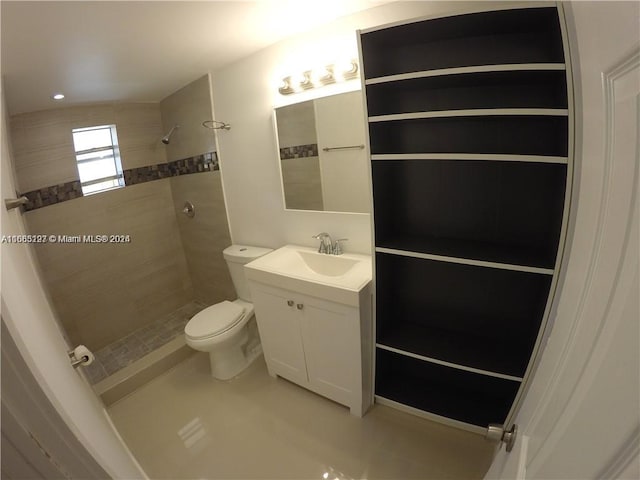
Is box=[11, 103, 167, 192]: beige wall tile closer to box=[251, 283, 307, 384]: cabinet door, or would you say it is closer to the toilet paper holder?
the toilet paper holder

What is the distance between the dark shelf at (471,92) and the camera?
1.10 metres

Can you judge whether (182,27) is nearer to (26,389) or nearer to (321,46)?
(321,46)

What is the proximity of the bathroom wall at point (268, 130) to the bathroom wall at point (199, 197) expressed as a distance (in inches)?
5.6

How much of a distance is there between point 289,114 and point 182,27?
0.70 metres

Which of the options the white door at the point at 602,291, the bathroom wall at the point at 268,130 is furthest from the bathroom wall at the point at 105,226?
the white door at the point at 602,291

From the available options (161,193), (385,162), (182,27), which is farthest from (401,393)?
(161,193)

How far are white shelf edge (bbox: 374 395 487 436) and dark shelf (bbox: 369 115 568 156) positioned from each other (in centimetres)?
144

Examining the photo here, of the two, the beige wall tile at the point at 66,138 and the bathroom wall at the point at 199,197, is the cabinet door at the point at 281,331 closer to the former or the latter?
the bathroom wall at the point at 199,197

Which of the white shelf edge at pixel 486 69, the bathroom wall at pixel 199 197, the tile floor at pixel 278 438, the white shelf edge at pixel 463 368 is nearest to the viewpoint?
the white shelf edge at pixel 486 69

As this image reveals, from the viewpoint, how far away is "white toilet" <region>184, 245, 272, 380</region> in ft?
6.33

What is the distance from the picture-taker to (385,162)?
1402 mm

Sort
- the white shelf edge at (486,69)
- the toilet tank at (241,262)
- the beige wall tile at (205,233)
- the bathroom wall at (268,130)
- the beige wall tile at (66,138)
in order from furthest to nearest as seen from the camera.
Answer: the beige wall tile at (205,233) → the toilet tank at (241,262) → the beige wall tile at (66,138) → the bathroom wall at (268,130) → the white shelf edge at (486,69)

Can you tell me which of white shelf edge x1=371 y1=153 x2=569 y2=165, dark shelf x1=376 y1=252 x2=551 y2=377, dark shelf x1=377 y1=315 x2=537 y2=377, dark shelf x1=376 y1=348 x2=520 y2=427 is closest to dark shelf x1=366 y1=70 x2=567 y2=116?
white shelf edge x1=371 y1=153 x2=569 y2=165

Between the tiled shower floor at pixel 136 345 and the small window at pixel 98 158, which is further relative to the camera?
the small window at pixel 98 158
